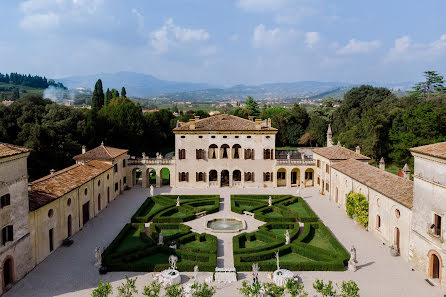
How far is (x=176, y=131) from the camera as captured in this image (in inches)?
1703

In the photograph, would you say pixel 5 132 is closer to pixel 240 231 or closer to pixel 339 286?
pixel 240 231

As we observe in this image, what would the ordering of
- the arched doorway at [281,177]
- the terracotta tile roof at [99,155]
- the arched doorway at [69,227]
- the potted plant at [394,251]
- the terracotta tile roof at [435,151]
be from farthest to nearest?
the arched doorway at [281,177] < the terracotta tile roof at [99,155] < the arched doorway at [69,227] < the potted plant at [394,251] < the terracotta tile roof at [435,151]

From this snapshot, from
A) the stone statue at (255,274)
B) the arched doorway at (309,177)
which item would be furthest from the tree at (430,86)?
the stone statue at (255,274)

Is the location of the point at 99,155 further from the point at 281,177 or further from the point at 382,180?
the point at 382,180

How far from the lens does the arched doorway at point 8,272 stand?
1803cm

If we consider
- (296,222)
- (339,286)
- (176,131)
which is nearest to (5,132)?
(176,131)

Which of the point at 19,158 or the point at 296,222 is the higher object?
the point at 19,158

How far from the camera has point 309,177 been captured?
48125 mm

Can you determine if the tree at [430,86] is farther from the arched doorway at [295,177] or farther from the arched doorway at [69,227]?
the arched doorway at [69,227]

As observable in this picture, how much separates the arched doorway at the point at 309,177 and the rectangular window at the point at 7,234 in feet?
112

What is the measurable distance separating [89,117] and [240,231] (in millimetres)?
33904

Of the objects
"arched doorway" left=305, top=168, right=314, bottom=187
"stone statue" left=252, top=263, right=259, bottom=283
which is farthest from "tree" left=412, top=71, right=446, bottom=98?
"stone statue" left=252, top=263, right=259, bottom=283

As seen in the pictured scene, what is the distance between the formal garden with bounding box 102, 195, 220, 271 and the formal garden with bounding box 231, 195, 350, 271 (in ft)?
7.35

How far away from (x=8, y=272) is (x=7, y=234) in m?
2.10
